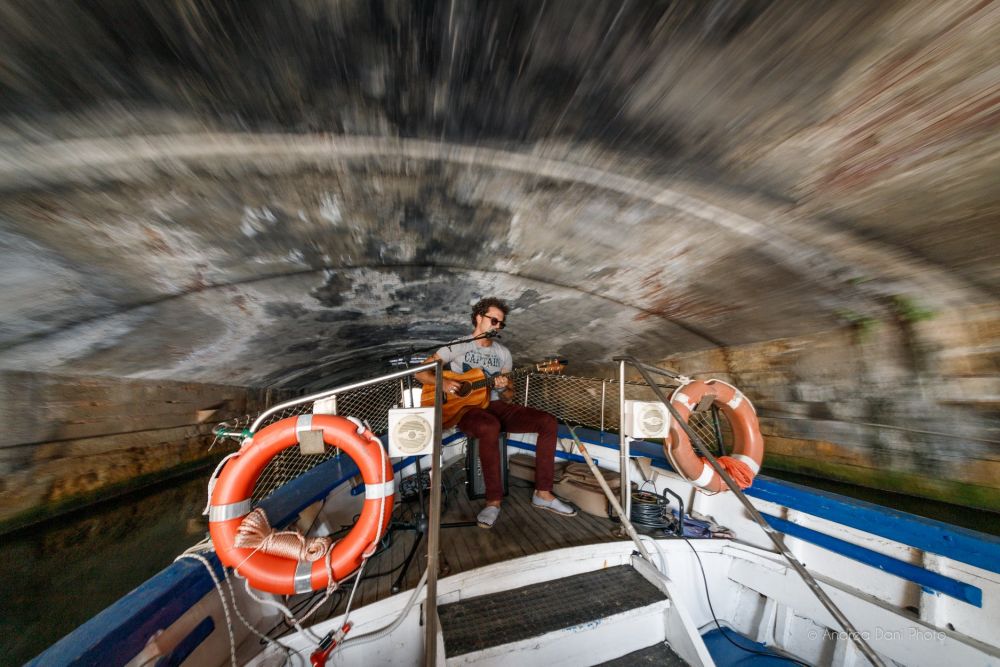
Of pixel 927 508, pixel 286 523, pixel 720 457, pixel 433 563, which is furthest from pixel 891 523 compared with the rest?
pixel 286 523

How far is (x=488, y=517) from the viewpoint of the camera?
2.29m

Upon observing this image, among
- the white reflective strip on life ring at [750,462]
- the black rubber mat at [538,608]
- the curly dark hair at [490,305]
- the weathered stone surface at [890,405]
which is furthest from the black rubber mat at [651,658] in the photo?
the weathered stone surface at [890,405]

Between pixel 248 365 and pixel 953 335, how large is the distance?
24.7 feet

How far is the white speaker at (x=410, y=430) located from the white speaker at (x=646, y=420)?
4.48 ft

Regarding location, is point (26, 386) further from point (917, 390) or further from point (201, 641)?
point (917, 390)

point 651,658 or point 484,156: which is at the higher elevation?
point 484,156

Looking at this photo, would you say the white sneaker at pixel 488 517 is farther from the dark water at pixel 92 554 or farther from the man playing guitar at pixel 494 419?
the dark water at pixel 92 554

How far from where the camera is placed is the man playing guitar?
241cm

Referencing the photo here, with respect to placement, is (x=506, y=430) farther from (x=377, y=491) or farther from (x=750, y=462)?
(x=750, y=462)

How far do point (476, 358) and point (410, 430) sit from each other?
1.17m

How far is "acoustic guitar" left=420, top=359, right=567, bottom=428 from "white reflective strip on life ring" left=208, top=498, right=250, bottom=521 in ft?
4.09

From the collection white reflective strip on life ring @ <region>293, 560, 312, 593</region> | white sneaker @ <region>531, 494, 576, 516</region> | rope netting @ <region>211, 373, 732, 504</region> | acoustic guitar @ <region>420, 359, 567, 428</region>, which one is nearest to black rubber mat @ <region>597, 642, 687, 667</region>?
white sneaker @ <region>531, 494, 576, 516</region>

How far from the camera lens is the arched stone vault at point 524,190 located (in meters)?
1.24

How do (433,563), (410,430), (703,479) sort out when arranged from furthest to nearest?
1. (703,479)
2. (410,430)
3. (433,563)
